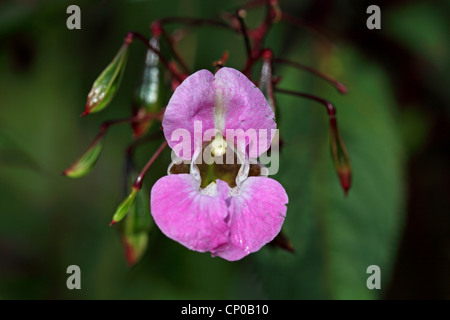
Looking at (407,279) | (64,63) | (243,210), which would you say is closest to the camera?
(243,210)

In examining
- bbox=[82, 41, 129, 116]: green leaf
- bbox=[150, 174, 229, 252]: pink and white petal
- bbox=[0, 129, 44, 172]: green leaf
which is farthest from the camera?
bbox=[0, 129, 44, 172]: green leaf

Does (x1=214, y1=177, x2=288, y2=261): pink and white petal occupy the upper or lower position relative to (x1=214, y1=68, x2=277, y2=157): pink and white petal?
lower

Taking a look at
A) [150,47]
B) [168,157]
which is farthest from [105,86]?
[168,157]

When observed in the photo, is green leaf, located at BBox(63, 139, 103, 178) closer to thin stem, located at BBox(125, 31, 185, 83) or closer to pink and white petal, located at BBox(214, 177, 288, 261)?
thin stem, located at BBox(125, 31, 185, 83)

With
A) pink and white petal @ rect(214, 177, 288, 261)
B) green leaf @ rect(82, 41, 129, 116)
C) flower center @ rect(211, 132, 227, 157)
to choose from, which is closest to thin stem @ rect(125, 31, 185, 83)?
green leaf @ rect(82, 41, 129, 116)

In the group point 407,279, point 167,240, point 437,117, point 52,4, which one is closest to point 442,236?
point 407,279

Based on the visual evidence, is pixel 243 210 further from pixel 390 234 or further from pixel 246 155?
pixel 390 234
